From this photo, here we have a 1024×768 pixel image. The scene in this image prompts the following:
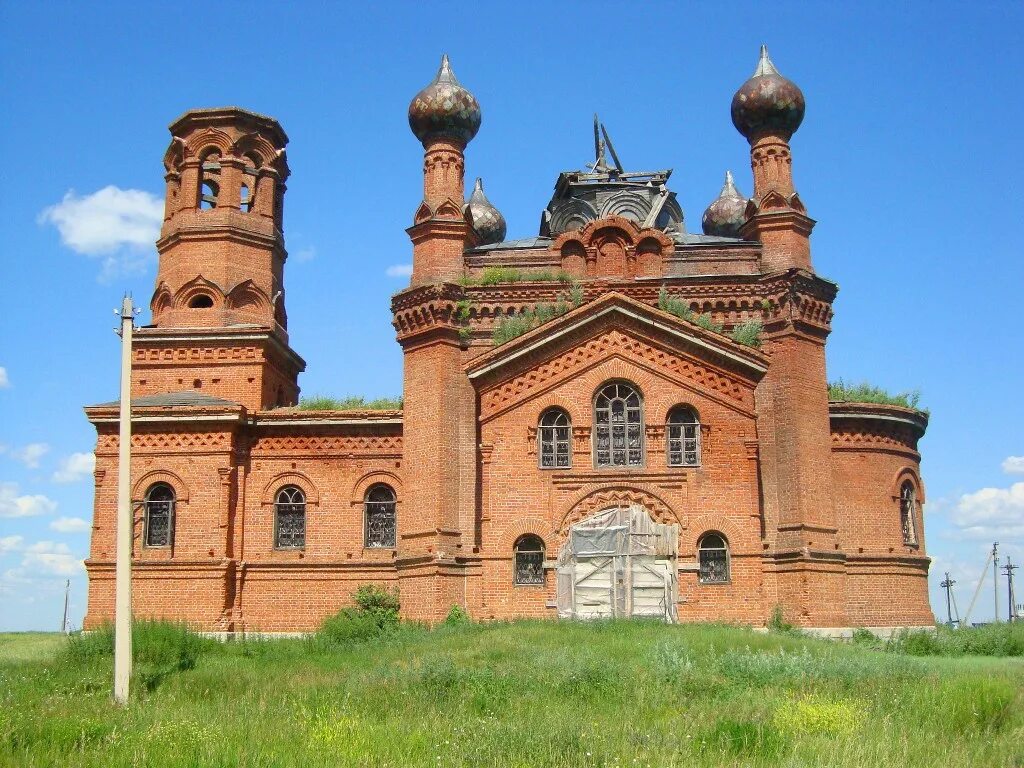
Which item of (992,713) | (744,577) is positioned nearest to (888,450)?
(744,577)

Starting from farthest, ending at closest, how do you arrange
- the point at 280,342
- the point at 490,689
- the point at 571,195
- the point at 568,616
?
the point at 571,195, the point at 280,342, the point at 568,616, the point at 490,689

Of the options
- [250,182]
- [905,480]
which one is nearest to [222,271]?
[250,182]

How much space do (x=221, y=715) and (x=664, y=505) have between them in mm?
11320

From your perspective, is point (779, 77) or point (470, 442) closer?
point (470, 442)

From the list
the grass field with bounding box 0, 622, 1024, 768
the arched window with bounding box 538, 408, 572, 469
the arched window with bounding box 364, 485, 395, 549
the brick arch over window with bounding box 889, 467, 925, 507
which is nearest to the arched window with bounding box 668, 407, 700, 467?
the arched window with bounding box 538, 408, 572, 469

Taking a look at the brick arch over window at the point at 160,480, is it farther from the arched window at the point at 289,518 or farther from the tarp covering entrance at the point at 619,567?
the tarp covering entrance at the point at 619,567

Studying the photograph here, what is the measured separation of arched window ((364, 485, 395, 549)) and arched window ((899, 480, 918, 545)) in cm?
1121

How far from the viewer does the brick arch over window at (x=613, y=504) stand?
21594 millimetres

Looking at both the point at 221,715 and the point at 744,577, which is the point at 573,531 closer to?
the point at 744,577

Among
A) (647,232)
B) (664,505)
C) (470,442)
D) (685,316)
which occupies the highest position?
(647,232)

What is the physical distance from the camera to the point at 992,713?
12.1m

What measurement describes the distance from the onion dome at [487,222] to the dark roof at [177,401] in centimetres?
982

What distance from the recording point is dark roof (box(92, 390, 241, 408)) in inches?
952

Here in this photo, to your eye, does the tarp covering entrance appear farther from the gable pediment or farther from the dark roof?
the dark roof
